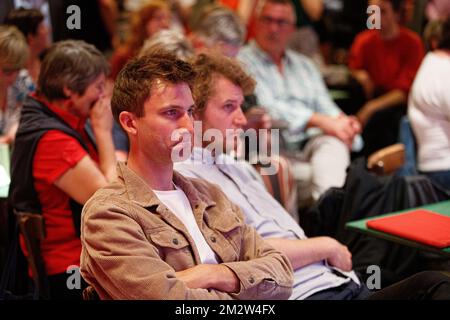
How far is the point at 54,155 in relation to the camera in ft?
7.18

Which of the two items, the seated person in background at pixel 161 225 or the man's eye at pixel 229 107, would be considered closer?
the seated person in background at pixel 161 225

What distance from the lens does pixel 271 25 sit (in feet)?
12.6

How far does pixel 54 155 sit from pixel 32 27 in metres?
1.22

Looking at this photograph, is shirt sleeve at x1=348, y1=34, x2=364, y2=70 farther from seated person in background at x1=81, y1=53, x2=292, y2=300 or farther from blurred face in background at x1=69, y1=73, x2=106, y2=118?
seated person in background at x1=81, y1=53, x2=292, y2=300

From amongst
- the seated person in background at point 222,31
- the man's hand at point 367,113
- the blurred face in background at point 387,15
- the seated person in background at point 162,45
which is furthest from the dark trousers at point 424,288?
the blurred face in background at point 387,15

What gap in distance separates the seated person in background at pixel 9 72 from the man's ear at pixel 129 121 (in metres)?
1.28

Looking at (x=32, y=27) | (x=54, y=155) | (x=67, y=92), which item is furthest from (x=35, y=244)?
(x=32, y=27)

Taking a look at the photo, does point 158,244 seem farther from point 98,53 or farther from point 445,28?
point 445,28

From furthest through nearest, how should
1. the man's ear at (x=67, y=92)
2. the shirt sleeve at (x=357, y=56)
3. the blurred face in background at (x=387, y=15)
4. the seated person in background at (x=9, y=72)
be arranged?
the shirt sleeve at (x=357, y=56), the blurred face in background at (x=387, y=15), the seated person in background at (x=9, y=72), the man's ear at (x=67, y=92)

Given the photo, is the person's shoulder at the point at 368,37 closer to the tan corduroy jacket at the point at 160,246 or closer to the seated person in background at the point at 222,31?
the seated person in background at the point at 222,31

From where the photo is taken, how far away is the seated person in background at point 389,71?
15.5 feet

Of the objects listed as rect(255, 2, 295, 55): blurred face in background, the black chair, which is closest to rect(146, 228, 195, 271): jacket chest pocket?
the black chair

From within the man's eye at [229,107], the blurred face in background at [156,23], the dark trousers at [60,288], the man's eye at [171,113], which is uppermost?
the blurred face in background at [156,23]

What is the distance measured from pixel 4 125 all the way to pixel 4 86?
0.27 metres
